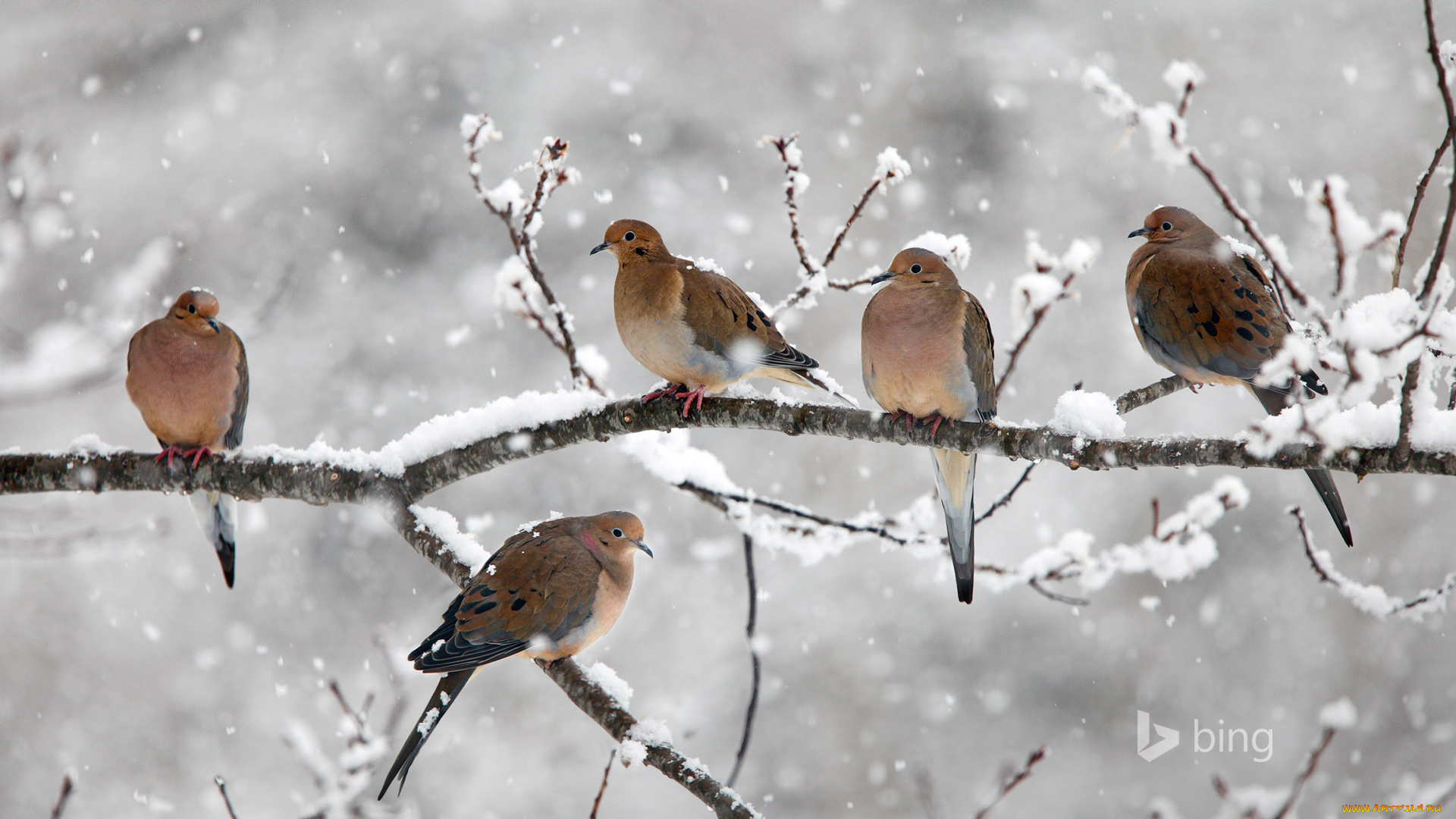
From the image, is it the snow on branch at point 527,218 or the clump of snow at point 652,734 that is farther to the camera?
the snow on branch at point 527,218

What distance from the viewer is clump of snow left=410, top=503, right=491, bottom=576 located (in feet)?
8.73

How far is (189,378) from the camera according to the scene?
313 cm

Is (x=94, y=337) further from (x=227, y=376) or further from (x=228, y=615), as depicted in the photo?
(x=228, y=615)

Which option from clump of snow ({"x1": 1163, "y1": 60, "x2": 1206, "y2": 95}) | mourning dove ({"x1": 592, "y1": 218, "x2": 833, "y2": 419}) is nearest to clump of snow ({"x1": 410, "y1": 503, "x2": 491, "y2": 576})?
mourning dove ({"x1": 592, "y1": 218, "x2": 833, "y2": 419})

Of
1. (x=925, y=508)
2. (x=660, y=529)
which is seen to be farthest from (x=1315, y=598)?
(x=925, y=508)

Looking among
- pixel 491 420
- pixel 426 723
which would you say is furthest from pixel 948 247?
pixel 426 723

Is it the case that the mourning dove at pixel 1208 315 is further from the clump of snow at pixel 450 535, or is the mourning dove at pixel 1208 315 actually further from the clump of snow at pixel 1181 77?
the clump of snow at pixel 450 535

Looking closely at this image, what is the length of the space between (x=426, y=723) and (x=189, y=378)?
1.59 metres

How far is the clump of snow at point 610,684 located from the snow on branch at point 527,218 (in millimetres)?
947

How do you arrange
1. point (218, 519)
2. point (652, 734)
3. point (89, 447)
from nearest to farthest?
point (652, 734), point (89, 447), point (218, 519)

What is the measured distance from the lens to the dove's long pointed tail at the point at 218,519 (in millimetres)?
3352

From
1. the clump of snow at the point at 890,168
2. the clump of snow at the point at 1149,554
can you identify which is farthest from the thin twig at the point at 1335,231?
the clump of snow at the point at 1149,554

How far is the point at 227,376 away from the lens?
10.7 feet

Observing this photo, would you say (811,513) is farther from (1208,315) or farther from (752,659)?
(1208,315)
